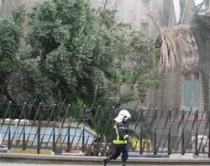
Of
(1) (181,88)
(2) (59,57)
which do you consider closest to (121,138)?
(2) (59,57)

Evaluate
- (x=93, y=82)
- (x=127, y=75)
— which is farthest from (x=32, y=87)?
(x=127, y=75)

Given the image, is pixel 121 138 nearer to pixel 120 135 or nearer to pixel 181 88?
pixel 120 135

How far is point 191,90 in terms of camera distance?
29922mm

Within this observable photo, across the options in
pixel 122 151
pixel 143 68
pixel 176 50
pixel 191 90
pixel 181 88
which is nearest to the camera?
pixel 122 151

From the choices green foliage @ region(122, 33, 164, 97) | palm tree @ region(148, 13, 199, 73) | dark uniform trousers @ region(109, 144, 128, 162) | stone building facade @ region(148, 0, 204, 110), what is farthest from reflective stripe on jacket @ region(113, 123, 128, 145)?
stone building facade @ region(148, 0, 204, 110)

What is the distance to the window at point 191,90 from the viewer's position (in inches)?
1125

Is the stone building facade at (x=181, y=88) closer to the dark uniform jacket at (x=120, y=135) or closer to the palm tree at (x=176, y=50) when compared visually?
the palm tree at (x=176, y=50)

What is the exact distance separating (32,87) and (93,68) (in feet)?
9.78

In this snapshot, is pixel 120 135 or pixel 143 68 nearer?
pixel 120 135

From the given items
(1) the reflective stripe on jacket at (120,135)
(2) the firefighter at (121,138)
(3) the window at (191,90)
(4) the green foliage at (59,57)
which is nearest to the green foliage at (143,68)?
(3) the window at (191,90)

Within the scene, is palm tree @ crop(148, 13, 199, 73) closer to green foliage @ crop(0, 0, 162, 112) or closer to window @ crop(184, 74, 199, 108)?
window @ crop(184, 74, 199, 108)

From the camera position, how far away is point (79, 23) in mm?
22516

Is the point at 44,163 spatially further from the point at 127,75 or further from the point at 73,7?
the point at 127,75

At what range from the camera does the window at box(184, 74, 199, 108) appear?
28.6 meters
